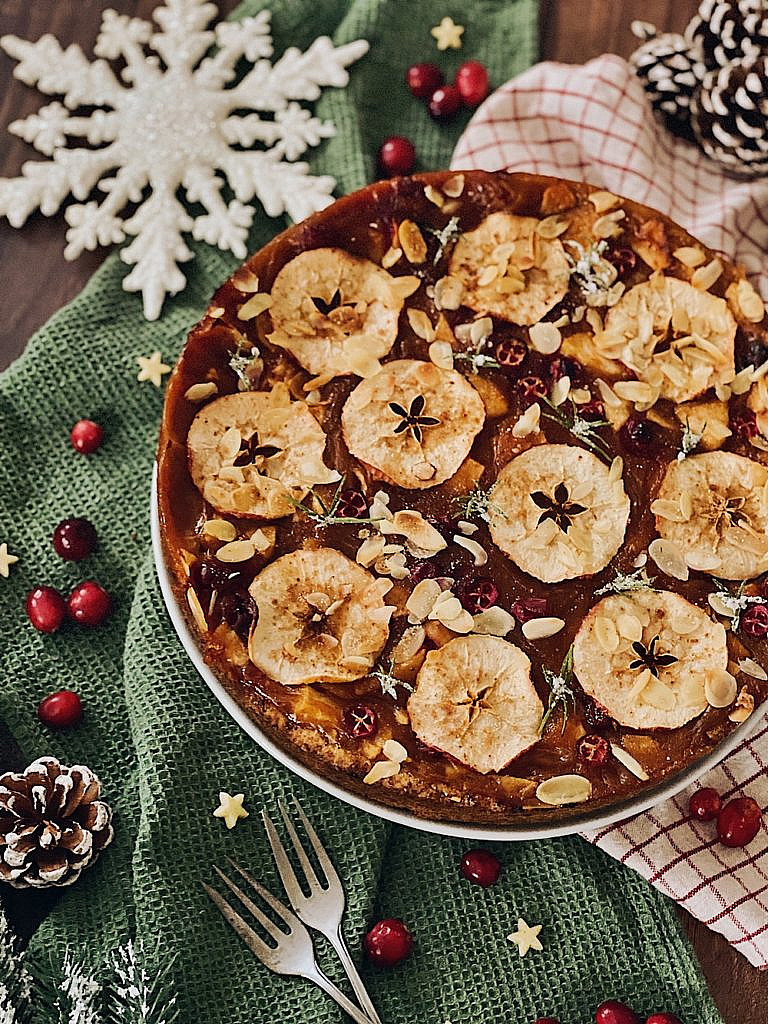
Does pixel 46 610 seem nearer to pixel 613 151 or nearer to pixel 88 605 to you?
pixel 88 605

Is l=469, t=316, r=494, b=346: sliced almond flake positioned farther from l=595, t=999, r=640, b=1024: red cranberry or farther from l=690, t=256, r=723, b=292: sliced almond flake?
l=595, t=999, r=640, b=1024: red cranberry

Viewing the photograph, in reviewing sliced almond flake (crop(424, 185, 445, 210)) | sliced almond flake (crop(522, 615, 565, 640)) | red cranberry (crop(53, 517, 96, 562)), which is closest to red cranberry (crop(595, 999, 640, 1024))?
sliced almond flake (crop(522, 615, 565, 640))

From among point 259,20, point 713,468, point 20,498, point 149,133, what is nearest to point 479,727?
point 713,468

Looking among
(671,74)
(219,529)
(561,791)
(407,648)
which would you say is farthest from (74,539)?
(671,74)

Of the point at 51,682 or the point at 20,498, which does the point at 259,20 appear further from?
the point at 51,682

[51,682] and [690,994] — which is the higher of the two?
[51,682]

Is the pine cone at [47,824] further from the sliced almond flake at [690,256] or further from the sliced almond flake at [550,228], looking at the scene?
the sliced almond flake at [690,256]

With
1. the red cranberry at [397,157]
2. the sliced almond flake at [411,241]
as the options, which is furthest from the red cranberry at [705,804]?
the red cranberry at [397,157]
